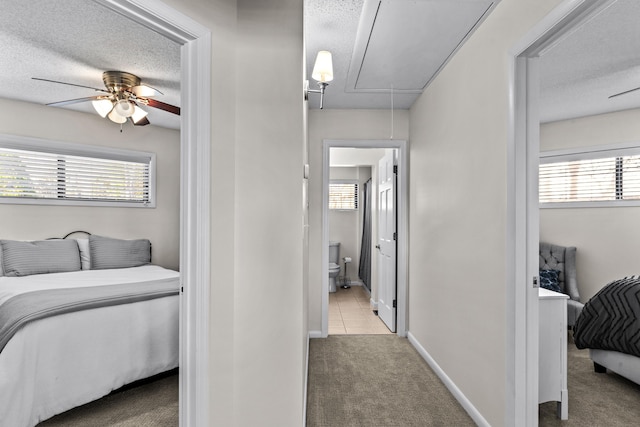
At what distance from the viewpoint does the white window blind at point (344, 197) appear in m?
6.75

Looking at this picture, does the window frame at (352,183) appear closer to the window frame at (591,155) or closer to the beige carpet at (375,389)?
the window frame at (591,155)

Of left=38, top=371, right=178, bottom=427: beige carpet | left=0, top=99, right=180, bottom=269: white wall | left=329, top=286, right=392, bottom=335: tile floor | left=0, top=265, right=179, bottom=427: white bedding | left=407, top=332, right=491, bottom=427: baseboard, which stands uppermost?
left=0, top=99, right=180, bottom=269: white wall

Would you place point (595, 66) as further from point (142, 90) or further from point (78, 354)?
point (78, 354)

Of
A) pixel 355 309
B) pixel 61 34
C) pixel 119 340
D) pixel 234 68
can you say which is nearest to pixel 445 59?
pixel 234 68

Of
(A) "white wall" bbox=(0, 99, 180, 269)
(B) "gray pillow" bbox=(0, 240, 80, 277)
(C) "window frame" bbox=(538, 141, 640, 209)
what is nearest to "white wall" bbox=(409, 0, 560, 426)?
(C) "window frame" bbox=(538, 141, 640, 209)

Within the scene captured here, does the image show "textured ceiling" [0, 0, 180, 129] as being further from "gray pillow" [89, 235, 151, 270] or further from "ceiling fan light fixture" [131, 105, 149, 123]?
"gray pillow" [89, 235, 151, 270]

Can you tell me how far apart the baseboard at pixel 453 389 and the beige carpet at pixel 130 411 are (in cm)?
182

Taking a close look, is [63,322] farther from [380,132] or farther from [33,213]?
[380,132]

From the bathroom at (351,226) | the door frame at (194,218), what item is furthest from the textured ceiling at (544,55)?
the bathroom at (351,226)

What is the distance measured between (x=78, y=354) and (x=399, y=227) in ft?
9.59

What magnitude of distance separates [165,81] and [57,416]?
2728 mm

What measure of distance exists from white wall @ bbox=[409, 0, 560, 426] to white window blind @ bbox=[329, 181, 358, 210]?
3.59m

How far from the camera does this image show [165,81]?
3.18 meters

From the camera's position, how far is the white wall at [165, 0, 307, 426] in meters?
1.60
